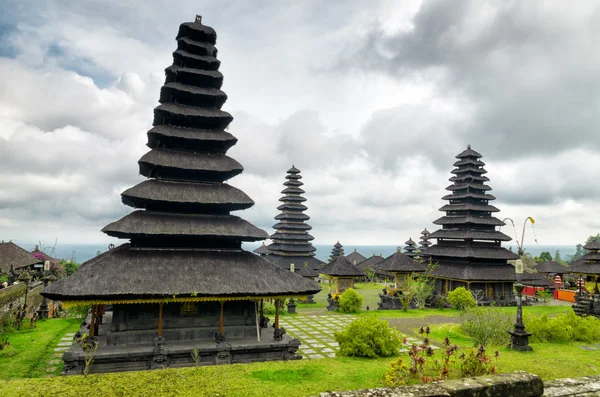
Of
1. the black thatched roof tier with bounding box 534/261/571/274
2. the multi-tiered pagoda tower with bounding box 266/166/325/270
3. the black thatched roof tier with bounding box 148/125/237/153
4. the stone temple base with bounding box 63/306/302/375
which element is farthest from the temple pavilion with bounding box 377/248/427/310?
the black thatched roof tier with bounding box 534/261/571/274

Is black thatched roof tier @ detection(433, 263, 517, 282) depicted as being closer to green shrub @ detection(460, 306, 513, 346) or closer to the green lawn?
Answer: green shrub @ detection(460, 306, 513, 346)

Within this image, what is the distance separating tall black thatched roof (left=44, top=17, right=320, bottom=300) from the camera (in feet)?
48.1

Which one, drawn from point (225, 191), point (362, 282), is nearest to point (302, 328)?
point (225, 191)

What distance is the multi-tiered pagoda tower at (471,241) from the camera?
115ft

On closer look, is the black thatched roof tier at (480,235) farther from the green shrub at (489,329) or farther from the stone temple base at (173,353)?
the stone temple base at (173,353)

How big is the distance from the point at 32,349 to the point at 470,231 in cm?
3529

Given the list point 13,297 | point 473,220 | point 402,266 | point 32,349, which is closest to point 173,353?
point 32,349

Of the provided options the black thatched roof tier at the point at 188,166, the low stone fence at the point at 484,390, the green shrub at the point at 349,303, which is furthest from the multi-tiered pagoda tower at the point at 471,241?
the low stone fence at the point at 484,390

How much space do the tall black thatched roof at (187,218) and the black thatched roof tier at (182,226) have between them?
4 cm

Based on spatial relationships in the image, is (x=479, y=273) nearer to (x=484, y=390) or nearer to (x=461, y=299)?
(x=461, y=299)

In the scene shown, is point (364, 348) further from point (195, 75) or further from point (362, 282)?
point (362, 282)

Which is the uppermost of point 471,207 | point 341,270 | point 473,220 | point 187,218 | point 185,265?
point 471,207

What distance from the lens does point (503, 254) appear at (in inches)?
1426

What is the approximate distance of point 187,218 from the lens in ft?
57.0
